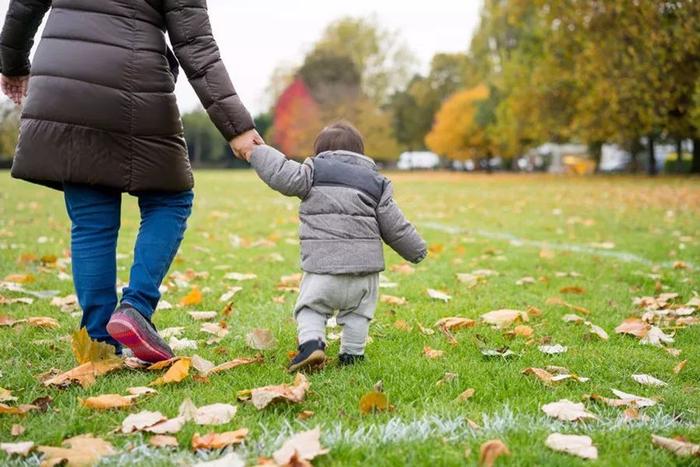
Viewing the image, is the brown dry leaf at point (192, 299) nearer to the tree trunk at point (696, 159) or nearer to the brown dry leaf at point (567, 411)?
the brown dry leaf at point (567, 411)

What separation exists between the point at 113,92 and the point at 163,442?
142 cm

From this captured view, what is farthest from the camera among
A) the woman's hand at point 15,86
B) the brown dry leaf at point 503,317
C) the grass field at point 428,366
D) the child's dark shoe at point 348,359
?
the brown dry leaf at point 503,317

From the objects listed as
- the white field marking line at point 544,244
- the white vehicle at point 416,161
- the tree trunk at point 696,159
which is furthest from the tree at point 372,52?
the white field marking line at point 544,244

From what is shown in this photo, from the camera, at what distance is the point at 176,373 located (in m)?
2.78

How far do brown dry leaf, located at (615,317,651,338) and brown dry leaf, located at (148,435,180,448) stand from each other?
247cm

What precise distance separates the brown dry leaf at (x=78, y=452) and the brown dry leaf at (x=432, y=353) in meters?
1.53

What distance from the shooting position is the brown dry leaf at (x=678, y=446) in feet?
6.87

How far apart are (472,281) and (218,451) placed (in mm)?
3361

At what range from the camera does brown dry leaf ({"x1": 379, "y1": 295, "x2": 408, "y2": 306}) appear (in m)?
4.44

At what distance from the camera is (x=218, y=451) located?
2102 mm

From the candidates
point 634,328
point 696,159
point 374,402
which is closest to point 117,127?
point 374,402

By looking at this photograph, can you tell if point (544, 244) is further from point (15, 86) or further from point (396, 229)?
point (15, 86)

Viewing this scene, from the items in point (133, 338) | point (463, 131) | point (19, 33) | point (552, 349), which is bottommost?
point (552, 349)

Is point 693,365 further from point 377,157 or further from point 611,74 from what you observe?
point 377,157
